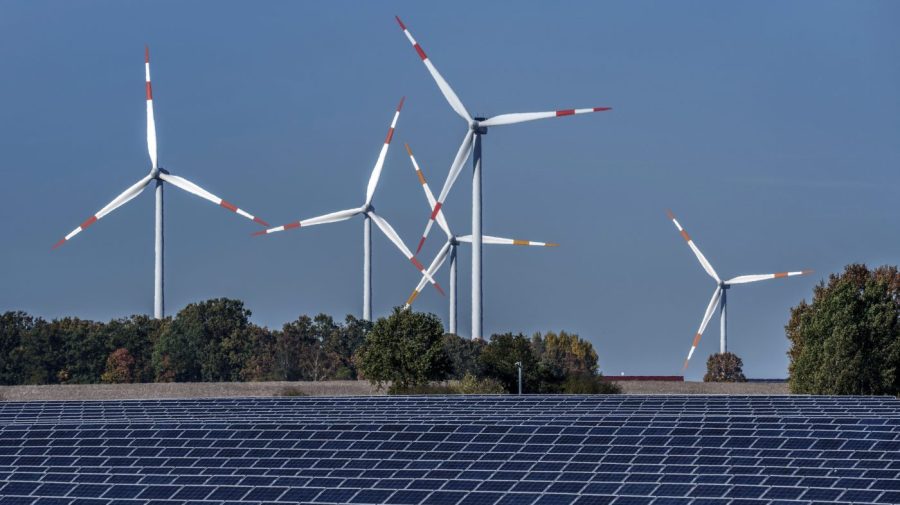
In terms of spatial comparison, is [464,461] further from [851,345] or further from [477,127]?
[477,127]

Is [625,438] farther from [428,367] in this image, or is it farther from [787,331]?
[787,331]

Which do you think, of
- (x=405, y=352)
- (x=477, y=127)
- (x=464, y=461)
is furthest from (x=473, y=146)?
(x=464, y=461)

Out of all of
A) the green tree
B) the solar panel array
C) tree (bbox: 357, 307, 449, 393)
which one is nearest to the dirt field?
tree (bbox: 357, 307, 449, 393)

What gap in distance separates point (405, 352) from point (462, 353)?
29640 millimetres

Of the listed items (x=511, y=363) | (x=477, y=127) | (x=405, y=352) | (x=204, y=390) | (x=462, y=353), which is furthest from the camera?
(x=462, y=353)

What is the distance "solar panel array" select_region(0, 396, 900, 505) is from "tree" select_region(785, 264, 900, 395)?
2559 inches

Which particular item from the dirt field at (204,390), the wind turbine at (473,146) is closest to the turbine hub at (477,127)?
the wind turbine at (473,146)

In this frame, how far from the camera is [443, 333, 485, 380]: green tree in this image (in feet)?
554

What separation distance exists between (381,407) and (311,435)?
990 inches

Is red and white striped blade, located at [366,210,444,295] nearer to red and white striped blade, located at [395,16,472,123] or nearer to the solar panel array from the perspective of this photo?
red and white striped blade, located at [395,16,472,123]

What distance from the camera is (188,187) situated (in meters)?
176

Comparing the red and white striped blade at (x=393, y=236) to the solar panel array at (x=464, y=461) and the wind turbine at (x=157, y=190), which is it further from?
the solar panel array at (x=464, y=461)

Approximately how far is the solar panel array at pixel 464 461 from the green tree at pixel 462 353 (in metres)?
93.8

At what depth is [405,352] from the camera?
143875mm
